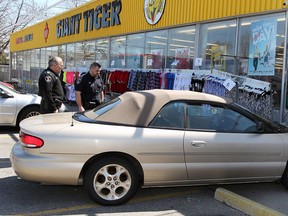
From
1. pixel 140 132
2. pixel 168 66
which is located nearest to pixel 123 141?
pixel 140 132

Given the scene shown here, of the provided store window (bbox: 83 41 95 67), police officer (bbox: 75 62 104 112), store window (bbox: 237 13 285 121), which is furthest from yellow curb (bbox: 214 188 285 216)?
store window (bbox: 83 41 95 67)

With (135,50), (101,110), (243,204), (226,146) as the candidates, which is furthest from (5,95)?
(243,204)

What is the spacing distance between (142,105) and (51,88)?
2278mm

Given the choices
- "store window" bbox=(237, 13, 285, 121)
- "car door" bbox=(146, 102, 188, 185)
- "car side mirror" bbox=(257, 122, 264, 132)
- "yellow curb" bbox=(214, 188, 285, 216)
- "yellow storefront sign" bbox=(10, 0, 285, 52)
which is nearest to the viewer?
"yellow curb" bbox=(214, 188, 285, 216)

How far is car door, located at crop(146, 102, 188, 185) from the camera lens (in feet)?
14.5

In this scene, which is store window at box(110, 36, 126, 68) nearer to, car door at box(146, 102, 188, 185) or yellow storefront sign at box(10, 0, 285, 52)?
yellow storefront sign at box(10, 0, 285, 52)

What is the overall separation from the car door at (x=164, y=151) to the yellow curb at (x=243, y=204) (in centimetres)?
54

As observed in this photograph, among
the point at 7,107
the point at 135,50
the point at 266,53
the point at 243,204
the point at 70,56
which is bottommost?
the point at 243,204

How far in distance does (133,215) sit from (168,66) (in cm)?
773

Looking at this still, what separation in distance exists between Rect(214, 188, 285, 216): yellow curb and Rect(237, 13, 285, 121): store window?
12.5 ft

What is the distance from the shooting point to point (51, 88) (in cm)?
632

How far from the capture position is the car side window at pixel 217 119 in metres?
4.72

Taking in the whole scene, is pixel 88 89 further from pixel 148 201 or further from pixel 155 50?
pixel 155 50

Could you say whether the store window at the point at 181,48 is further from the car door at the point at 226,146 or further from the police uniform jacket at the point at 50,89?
the car door at the point at 226,146
